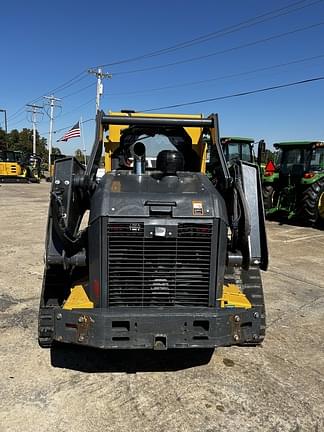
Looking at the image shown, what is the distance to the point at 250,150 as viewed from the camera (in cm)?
1420

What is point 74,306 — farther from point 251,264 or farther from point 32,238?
point 32,238

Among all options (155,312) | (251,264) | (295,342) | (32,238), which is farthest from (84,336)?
(32,238)

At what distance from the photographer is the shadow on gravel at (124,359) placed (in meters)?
3.70

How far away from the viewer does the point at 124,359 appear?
3.84 m

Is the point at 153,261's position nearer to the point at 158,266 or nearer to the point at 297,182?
the point at 158,266

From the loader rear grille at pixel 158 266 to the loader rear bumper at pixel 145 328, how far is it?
19 centimetres

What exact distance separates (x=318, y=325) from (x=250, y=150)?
1009 centimetres

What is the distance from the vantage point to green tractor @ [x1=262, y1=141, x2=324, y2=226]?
11.8 m

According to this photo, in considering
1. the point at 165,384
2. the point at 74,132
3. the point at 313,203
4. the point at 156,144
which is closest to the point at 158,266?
the point at 165,384

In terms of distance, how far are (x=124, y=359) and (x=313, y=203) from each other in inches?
359

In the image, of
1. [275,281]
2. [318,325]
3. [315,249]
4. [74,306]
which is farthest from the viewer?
[315,249]

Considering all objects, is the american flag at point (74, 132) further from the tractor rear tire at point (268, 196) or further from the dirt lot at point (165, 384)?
the dirt lot at point (165, 384)

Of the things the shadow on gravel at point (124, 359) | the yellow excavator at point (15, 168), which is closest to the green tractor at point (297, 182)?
the shadow on gravel at point (124, 359)

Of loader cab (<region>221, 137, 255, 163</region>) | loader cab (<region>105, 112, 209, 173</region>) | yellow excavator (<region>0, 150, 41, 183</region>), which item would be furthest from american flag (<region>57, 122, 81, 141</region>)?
loader cab (<region>105, 112, 209, 173</region>)
